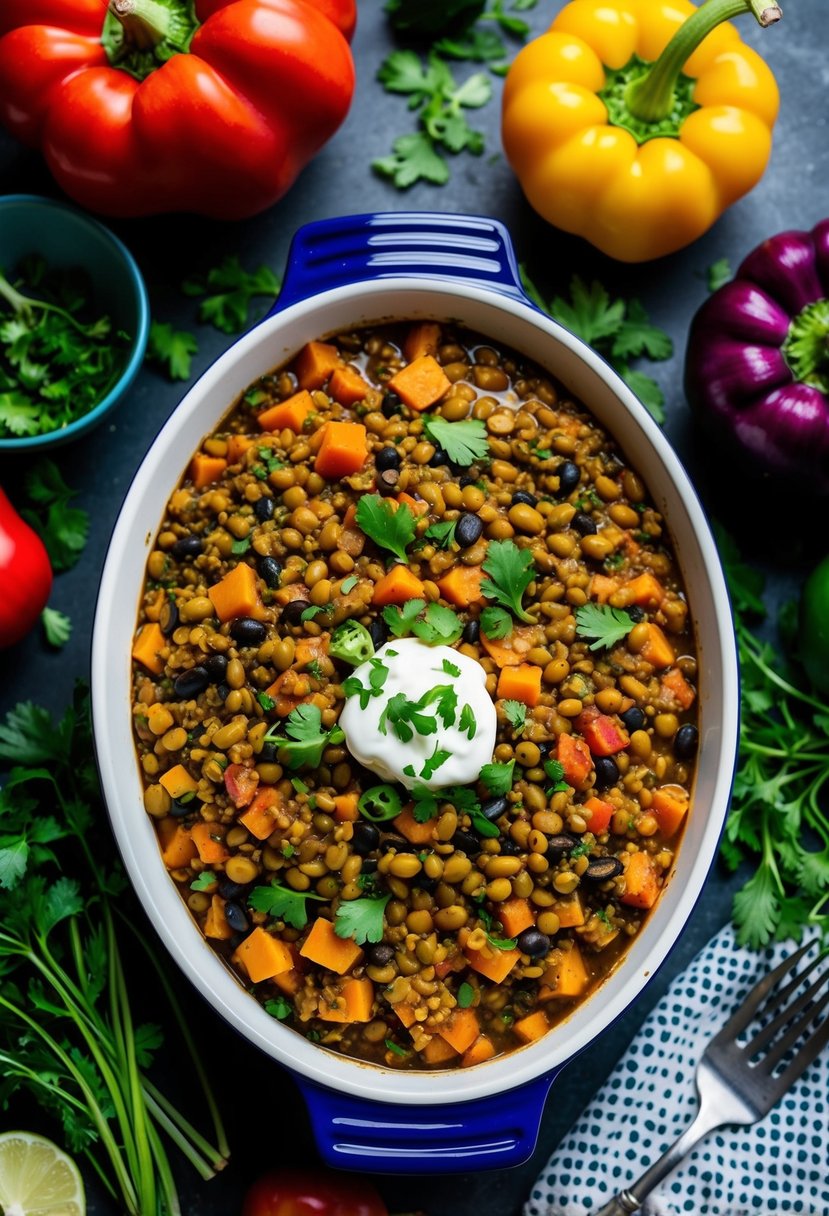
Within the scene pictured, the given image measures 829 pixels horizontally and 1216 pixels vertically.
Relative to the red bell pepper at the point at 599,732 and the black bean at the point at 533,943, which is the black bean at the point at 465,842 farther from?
the red bell pepper at the point at 599,732

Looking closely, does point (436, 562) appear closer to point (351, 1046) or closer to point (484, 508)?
point (484, 508)

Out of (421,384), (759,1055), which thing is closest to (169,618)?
(421,384)

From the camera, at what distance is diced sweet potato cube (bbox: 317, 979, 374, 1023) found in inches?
133

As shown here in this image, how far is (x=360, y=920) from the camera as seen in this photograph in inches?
130

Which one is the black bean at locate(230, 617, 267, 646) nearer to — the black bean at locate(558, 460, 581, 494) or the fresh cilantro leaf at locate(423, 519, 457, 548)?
the fresh cilantro leaf at locate(423, 519, 457, 548)

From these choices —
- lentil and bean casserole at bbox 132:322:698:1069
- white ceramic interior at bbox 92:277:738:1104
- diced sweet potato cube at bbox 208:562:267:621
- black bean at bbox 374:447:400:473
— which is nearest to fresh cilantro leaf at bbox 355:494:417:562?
lentil and bean casserole at bbox 132:322:698:1069

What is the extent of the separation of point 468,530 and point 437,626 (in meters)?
0.31

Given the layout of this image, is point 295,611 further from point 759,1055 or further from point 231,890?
point 759,1055

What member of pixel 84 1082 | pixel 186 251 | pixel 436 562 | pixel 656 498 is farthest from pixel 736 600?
pixel 84 1082

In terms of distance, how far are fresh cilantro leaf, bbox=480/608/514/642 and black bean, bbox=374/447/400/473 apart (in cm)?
53

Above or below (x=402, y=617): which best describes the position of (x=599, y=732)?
below

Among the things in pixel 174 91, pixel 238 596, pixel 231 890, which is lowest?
pixel 231 890

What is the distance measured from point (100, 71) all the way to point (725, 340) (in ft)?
7.40

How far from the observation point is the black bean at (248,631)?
3406 millimetres
